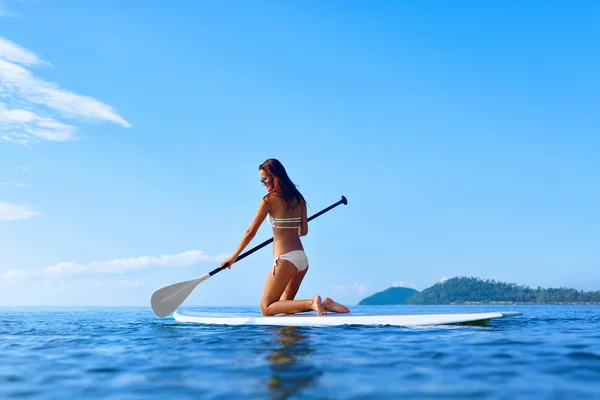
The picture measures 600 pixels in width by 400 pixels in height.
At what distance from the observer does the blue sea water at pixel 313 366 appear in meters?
3.38

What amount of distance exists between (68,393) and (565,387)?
3189 millimetres

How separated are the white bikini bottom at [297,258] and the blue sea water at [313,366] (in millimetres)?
1751

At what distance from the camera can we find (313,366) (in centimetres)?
415

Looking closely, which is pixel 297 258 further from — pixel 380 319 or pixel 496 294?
pixel 496 294

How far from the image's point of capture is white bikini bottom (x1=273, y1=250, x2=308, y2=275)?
27.3 feet

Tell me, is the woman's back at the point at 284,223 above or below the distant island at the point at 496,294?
below

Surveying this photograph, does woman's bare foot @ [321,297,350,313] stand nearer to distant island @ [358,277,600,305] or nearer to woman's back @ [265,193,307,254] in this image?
woman's back @ [265,193,307,254]

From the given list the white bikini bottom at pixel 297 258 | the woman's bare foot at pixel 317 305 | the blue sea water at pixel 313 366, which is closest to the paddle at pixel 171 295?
the white bikini bottom at pixel 297 258

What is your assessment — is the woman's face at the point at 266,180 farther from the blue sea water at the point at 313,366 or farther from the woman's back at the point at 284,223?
the blue sea water at the point at 313,366

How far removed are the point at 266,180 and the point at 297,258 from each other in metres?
1.30

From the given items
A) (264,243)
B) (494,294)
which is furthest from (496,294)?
(264,243)

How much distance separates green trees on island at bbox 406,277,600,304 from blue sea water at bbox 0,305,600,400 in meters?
162

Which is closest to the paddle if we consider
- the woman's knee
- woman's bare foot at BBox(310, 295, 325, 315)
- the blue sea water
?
the woman's knee

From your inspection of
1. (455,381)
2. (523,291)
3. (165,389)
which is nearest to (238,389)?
(165,389)
